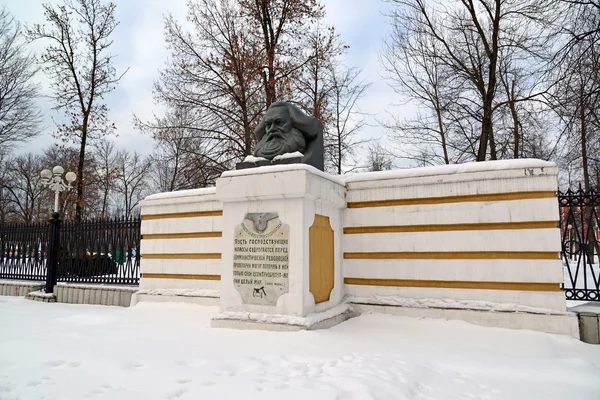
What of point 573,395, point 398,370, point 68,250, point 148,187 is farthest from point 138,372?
point 148,187

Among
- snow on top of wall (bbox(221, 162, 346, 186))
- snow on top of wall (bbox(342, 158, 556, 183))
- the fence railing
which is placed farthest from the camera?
the fence railing

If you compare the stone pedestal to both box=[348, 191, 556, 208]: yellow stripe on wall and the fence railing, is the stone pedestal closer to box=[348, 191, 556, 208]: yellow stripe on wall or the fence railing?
box=[348, 191, 556, 208]: yellow stripe on wall

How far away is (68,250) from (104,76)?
12536mm

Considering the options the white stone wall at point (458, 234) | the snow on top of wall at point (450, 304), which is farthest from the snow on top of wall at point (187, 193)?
the snow on top of wall at point (450, 304)

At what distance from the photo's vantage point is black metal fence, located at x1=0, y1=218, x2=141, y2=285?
10930mm

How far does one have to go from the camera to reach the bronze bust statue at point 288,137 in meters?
7.22

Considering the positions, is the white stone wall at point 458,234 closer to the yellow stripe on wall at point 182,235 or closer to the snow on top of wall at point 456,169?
the snow on top of wall at point 456,169

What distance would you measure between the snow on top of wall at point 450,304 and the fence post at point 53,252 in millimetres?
9102

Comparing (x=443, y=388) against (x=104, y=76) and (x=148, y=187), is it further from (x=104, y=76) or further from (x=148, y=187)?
(x=148, y=187)

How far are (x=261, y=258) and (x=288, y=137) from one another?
7.60ft

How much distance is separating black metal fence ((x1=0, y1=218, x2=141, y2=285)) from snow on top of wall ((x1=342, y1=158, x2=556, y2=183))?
6.45 metres

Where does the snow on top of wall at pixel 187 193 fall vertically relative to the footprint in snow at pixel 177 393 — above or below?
above

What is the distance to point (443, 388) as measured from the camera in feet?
13.2

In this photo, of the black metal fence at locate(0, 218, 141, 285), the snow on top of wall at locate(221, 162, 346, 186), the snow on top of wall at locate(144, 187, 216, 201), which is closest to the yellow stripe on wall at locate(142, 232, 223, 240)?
the snow on top of wall at locate(144, 187, 216, 201)
